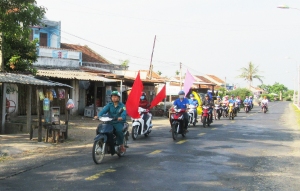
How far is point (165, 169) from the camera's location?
816cm

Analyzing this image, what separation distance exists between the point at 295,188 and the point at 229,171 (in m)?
1.62

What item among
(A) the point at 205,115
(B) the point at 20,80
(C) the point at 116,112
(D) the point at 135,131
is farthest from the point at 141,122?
(A) the point at 205,115

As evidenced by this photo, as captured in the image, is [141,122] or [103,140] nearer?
[103,140]

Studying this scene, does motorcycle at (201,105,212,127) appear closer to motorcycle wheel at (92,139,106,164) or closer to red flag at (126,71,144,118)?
red flag at (126,71,144,118)

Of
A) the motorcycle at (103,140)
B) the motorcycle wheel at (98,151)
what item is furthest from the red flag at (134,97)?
the motorcycle wheel at (98,151)

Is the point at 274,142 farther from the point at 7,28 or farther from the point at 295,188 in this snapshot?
the point at 7,28

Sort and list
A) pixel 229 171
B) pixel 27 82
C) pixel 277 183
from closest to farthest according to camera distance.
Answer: pixel 277 183 → pixel 229 171 → pixel 27 82

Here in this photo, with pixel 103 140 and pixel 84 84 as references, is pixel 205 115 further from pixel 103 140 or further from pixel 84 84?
pixel 103 140

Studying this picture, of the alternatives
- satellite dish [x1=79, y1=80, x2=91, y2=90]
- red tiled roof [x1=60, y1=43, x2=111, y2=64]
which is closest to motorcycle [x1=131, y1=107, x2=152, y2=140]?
satellite dish [x1=79, y1=80, x2=91, y2=90]

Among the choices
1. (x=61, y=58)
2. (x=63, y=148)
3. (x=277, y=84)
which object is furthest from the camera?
(x=277, y=84)

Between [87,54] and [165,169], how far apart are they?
27557 millimetres

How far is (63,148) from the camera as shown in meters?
11.7

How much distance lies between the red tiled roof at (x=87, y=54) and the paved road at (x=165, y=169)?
845 inches

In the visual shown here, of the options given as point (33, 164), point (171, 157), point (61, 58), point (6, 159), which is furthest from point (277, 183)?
point (61, 58)
